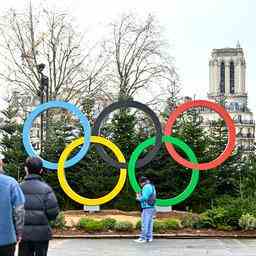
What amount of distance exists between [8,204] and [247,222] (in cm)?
1085

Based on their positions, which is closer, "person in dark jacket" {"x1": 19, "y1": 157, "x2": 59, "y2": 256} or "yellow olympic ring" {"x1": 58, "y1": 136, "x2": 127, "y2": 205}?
"person in dark jacket" {"x1": 19, "y1": 157, "x2": 59, "y2": 256}

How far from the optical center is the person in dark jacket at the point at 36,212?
7715 millimetres

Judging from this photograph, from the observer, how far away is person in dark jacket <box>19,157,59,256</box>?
7.71m

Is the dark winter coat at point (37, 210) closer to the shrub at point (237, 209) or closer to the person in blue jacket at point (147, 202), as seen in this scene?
the person in blue jacket at point (147, 202)

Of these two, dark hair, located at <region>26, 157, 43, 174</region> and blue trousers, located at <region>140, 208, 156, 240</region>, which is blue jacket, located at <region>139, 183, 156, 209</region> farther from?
dark hair, located at <region>26, 157, 43, 174</region>

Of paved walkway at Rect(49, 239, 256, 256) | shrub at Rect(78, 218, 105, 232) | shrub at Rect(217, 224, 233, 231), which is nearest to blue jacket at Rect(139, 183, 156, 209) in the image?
paved walkway at Rect(49, 239, 256, 256)

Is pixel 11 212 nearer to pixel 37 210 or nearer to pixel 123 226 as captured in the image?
pixel 37 210

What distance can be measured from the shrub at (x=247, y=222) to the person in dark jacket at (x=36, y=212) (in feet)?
32.3

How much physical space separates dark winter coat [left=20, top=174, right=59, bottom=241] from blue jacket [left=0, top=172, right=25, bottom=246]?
2.50ft

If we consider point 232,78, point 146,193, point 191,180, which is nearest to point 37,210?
point 146,193

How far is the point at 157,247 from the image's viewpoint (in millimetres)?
14641

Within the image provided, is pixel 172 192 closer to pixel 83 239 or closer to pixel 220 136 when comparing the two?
pixel 220 136

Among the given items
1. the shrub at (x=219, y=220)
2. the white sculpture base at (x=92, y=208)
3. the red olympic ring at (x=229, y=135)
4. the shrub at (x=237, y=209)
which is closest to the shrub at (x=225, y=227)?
the shrub at (x=219, y=220)

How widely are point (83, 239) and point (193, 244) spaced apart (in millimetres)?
2787
